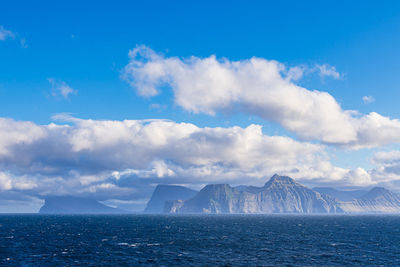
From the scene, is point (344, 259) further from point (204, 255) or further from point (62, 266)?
point (62, 266)

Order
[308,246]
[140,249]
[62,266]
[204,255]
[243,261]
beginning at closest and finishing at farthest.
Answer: [62,266], [243,261], [204,255], [140,249], [308,246]

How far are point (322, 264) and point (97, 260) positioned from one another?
193 ft

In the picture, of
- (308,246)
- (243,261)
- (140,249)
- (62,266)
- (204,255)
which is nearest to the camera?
A: (62,266)

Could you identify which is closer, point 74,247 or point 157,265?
point 157,265

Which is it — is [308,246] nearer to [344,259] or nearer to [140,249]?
[344,259]

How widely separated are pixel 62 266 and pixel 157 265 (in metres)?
23.1

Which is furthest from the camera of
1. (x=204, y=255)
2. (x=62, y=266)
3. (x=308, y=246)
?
(x=308, y=246)

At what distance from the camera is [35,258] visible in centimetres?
9038

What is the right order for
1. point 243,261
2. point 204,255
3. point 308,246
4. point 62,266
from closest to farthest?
point 62,266
point 243,261
point 204,255
point 308,246

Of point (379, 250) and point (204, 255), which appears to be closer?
point (204, 255)

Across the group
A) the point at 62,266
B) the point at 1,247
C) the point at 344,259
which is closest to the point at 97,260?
the point at 62,266

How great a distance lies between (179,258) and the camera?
9094 cm

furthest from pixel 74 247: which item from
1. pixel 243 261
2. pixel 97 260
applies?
pixel 243 261

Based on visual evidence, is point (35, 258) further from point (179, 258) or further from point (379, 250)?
Result: point (379, 250)
